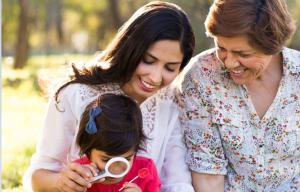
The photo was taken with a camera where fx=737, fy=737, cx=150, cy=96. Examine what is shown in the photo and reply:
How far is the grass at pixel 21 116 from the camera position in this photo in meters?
4.56

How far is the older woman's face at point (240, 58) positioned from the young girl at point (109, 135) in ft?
1.68

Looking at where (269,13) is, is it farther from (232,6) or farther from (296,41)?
(296,41)

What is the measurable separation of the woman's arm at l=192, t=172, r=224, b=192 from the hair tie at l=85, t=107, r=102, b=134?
31.9 inches

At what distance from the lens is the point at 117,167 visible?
9.84 feet

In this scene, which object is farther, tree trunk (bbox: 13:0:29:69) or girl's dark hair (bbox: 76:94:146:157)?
tree trunk (bbox: 13:0:29:69)

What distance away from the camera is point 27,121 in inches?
397

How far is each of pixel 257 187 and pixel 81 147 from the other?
97 centimetres

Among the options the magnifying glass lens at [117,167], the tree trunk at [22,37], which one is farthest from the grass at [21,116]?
the magnifying glass lens at [117,167]

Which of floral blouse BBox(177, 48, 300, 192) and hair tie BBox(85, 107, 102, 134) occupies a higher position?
hair tie BBox(85, 107, 102, 134)

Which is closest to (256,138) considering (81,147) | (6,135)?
(81,147)

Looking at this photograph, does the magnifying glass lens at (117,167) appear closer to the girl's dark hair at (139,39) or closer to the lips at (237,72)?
the girl's dark hair at (139,39)

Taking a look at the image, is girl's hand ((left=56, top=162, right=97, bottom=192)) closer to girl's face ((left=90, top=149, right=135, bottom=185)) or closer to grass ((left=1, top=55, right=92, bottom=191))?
girl's face ((left=90, top=149, right=135, bottom=185))

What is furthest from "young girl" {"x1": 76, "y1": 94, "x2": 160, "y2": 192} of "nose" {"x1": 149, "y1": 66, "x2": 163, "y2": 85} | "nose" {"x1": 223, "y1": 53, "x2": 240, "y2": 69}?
"nose" {"x1": 223, "y1": 53, "x2": 240, "y2": 69}

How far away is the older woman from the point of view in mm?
3553
